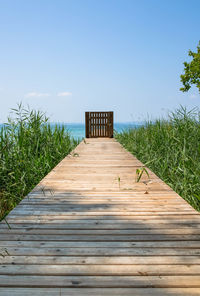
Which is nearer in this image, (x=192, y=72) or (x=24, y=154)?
(x=24, y=154)

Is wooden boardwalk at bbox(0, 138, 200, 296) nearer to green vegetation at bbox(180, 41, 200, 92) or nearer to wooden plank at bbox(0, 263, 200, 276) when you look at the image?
wooden plank at bbox(0, 263, 200, 276)

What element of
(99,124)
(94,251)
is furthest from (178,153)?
(99,124)

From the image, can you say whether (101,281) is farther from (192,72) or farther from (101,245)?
(192,72)

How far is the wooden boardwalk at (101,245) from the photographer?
1.20 m

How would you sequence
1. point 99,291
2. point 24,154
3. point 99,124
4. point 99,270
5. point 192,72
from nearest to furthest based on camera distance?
point 99,291 → point 99,270 → point 24,154 → point 99,124 → point 192,72

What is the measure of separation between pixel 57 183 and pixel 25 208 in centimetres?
91

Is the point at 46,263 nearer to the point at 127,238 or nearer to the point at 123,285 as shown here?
the point at 123,285

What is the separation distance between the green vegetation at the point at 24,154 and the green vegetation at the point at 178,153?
1.88 m

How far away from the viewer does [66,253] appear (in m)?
1.46

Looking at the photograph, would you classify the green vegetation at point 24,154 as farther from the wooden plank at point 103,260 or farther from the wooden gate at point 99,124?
the wooden gate at point 99,124

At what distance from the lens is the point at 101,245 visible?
1.56 m

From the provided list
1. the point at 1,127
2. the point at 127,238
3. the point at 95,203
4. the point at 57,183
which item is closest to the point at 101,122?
the point at 1,127

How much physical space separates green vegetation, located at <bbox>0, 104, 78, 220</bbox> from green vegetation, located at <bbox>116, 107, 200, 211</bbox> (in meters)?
1.88

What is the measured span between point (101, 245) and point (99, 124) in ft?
31.6
